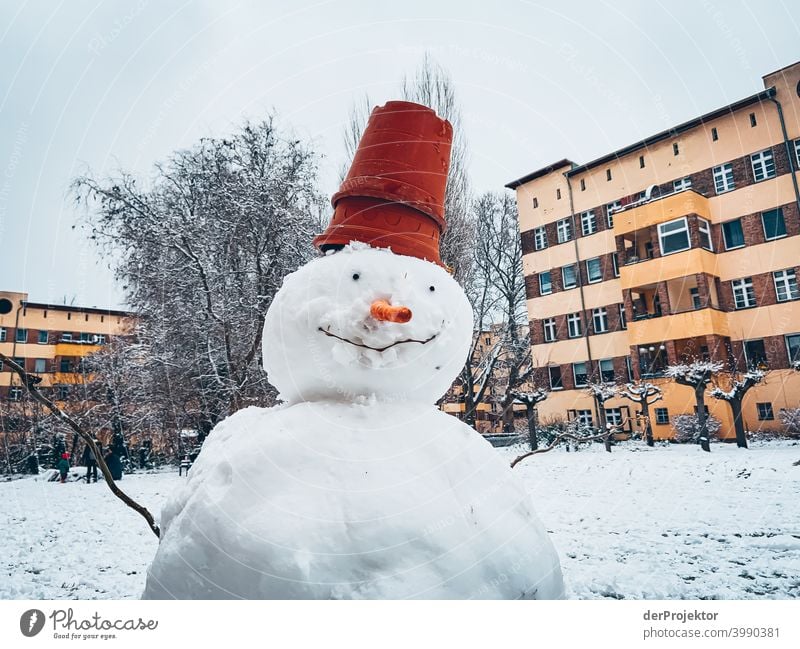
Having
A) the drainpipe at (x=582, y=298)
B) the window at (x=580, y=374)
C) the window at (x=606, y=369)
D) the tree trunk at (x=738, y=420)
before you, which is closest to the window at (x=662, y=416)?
the drainpipe at (x=582, y=298)

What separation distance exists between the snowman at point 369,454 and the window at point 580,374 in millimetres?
10054

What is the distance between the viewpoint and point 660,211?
8.96 meters

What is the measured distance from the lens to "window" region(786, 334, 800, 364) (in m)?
3.88

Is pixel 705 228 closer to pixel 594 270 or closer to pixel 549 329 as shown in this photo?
pixel 594 270

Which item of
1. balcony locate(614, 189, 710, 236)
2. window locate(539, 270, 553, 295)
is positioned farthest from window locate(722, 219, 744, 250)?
window locate(539, 270, 553, 295)

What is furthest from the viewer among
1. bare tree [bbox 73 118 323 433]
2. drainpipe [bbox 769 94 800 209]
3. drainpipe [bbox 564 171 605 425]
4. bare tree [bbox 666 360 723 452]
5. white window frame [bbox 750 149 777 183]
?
drainpipe [bbox 564 171 605 425]

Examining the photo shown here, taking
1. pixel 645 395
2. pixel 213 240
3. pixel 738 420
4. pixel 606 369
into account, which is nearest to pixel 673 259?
pixel 606 369

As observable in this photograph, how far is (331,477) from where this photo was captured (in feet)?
3.57

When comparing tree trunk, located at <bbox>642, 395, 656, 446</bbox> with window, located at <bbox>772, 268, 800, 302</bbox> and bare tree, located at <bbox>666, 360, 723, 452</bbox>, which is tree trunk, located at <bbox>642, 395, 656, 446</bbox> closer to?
bare tree, located at <bbox>666, 360, 723, 452</bbox>

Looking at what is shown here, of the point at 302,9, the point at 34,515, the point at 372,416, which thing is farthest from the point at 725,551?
the point at 34,515

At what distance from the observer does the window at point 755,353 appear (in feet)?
17.4

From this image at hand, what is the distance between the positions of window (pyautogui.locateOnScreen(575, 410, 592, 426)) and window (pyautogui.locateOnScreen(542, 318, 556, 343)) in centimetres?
A: 184

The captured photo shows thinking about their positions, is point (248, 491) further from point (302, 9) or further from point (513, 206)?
point (513, 206)

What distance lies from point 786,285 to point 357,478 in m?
4.56
